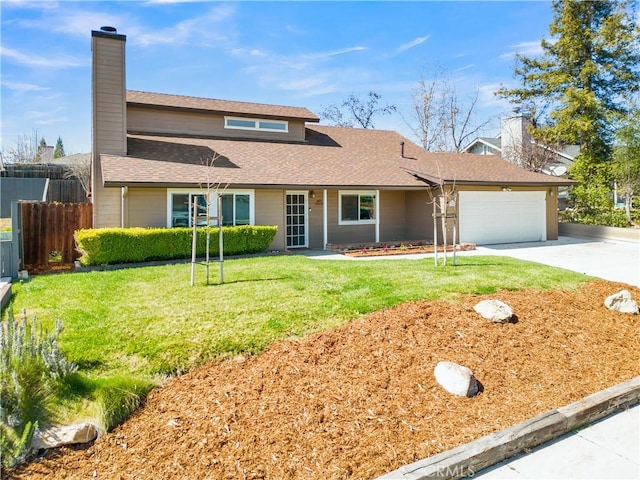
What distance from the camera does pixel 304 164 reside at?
1497 centimetres

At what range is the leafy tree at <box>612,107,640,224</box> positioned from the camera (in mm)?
18578

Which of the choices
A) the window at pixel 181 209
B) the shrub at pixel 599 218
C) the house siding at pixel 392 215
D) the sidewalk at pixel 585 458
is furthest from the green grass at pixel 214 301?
the shrub at pixel 599 218

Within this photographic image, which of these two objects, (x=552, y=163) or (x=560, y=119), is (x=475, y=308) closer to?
(x=560, y=119)

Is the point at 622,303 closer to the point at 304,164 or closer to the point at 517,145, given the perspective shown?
the point at 304,164

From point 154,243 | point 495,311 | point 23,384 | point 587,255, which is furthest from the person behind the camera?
point 587,255

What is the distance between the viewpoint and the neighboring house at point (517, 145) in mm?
25812

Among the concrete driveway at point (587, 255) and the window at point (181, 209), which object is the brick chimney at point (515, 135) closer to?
the concrete driveway at point (587, 255)

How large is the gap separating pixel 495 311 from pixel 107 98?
41.2 feet

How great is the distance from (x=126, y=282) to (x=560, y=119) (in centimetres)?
2416

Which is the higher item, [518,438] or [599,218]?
[599,218]

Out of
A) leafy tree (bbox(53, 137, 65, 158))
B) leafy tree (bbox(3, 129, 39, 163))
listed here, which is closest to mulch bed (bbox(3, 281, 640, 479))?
leafy tree (bbox(3, 129, 39, 163))

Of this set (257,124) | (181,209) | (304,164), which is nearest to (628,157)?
(304,164)

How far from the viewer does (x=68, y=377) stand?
11.6 ft

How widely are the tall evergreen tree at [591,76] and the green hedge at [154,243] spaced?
17.9 meters
